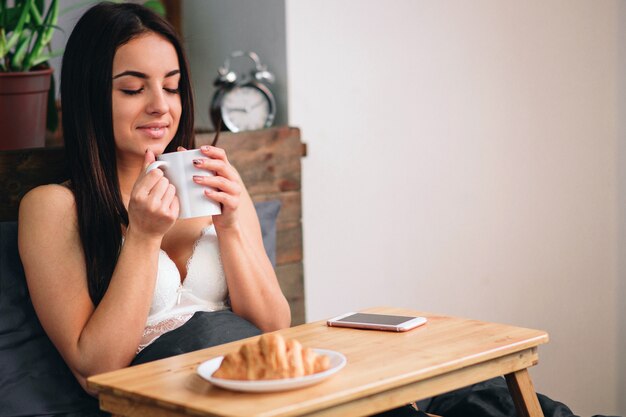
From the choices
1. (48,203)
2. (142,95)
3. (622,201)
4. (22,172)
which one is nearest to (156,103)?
(142,95)

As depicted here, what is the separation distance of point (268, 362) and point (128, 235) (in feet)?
1.82

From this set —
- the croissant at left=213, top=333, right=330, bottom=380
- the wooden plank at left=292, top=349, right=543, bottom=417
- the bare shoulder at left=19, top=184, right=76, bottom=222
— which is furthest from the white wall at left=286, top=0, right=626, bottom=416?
the croissant at left=213, top=333, right=330, bottom=380

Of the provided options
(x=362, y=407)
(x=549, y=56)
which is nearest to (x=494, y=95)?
(x=549, y=56)

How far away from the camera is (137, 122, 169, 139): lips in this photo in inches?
77.2

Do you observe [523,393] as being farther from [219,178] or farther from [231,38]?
[231,38]

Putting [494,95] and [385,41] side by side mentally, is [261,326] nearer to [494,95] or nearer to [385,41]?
[385,41]

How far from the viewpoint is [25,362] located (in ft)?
6.24

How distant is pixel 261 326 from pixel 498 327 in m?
0.54

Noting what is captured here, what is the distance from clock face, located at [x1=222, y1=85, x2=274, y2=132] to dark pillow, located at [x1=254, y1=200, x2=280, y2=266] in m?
0.25

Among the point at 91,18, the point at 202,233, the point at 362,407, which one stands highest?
the point at 91,18

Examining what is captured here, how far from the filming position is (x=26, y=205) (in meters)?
1.89

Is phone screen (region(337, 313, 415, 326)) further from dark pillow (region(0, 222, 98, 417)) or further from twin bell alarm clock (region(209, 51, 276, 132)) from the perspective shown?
twin bell alarm clock (region(209, 51, 276, 132))

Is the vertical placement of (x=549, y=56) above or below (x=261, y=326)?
above

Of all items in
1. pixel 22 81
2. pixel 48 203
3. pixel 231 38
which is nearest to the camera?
pixel 48 203
